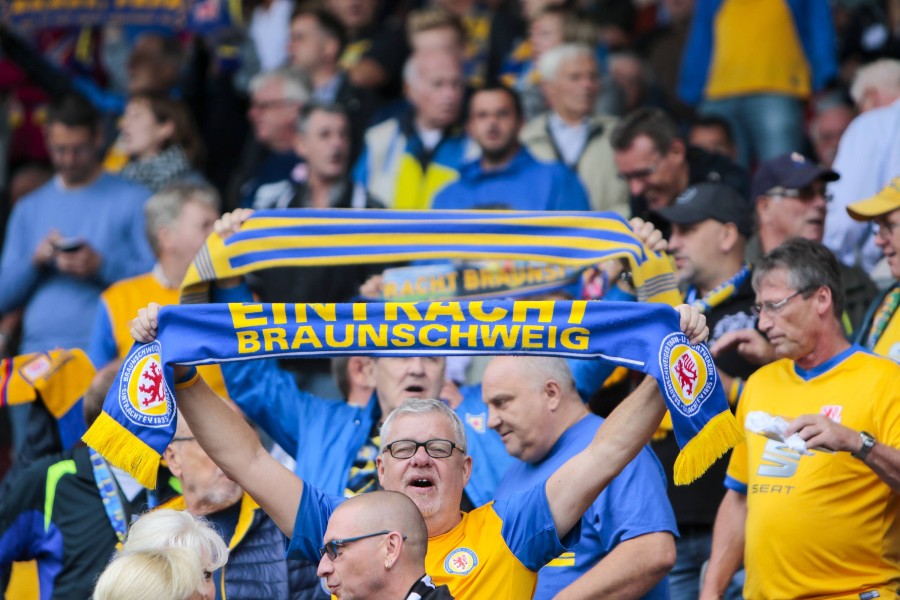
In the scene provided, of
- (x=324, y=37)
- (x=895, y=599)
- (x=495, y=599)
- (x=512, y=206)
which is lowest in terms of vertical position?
(x=895, y=599)

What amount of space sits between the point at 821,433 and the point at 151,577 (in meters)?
2.33

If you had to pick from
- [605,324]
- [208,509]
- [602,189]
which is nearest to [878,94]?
[602,189]

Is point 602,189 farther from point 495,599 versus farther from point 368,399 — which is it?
point 495,599

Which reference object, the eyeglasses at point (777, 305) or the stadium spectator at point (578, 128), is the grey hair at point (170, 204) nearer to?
the stadium spectator at point (578, 128)

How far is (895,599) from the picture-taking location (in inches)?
220

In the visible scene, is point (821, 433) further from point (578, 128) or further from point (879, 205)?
point (578, 128)

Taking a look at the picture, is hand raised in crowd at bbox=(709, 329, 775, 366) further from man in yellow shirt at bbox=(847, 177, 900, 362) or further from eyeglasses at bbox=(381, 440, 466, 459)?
eyeglasses at bbox=(381, 440, 466, 459)

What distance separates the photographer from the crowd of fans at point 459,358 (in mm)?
5223

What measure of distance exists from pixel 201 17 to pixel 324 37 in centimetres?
105

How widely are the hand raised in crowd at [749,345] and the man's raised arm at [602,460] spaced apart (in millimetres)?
1486

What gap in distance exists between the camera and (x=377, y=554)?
4.58 m

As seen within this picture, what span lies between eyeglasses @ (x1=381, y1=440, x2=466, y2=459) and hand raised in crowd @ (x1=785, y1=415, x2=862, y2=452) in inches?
47.2

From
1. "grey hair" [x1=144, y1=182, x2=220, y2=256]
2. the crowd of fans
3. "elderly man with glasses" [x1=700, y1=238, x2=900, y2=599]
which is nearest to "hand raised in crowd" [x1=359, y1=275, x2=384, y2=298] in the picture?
the crowd of fans

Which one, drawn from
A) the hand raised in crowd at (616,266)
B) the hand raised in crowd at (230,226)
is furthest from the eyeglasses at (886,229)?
the hand raised in crowd at (230,226)
